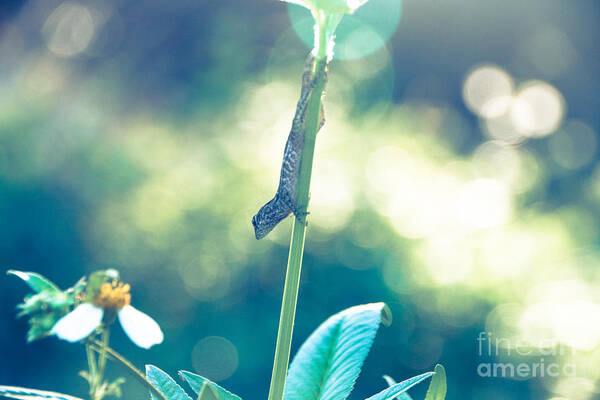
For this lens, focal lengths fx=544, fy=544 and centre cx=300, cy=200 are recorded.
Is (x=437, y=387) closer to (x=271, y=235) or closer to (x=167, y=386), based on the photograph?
(x=167, y=386)

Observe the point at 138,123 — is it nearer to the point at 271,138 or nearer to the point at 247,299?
the point at 271,138

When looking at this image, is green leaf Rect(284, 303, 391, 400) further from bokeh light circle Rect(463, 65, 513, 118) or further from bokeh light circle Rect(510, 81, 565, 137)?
bokeh light circle Rect(463, 65, 513, 118)

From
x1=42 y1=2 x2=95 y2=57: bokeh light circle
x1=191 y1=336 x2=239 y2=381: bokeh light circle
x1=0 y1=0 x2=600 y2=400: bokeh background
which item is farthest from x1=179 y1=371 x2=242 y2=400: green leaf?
x1=42 y1=2 x2=95 y2=57: bokeh light circle

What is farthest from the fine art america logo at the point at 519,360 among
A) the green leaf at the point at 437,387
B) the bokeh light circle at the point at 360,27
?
the bokeh light circle at the point at 360,27

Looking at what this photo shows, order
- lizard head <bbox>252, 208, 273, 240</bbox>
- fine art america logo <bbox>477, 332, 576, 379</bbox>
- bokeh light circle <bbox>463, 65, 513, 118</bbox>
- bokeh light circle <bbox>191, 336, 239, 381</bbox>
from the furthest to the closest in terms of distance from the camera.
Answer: bokeh light circle <bbox>463, 65, 513, 118</bbox> < bokeh light circle <bbox>191, 336, 239, 381</bbox> < fine art america logo <bbox>477, 332, 576, 379</bbox> < lizard head <bbox>252, 208, 273, 240</bbox>

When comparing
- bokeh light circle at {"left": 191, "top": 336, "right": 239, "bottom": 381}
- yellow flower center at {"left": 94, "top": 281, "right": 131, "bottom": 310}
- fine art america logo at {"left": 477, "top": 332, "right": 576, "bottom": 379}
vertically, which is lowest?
fine art america logo at {"left": 477, "top": 332, "right": 576, "bottom": 379}

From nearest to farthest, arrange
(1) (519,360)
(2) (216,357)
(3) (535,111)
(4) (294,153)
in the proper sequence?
1. (4) (294,153)
2. (1) (519,360)
3. (2) (216,357)
4. (3) (535,111)

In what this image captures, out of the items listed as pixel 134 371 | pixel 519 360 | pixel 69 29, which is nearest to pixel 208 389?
pixel 134 371
